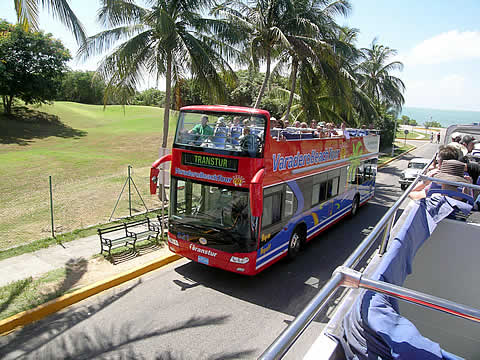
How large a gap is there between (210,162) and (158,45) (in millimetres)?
6228

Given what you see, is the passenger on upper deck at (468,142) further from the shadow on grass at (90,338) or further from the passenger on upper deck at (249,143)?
the shadow on grass at (90,338)

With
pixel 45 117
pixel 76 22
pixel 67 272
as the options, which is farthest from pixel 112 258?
pixel 45 117

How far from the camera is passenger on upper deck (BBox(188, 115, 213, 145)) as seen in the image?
772 cm

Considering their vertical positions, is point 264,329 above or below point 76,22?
below

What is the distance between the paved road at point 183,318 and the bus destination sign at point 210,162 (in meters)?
2.74

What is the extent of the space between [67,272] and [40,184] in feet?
36.5

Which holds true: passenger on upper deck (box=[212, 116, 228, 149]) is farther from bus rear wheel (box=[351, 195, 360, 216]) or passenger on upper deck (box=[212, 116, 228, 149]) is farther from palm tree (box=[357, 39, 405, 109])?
palm tree (box=[357, 39, 405, 109])

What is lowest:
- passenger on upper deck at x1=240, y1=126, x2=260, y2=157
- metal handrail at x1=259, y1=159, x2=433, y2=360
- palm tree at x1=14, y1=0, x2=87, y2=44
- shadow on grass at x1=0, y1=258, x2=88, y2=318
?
shadow on grass at x1=0, y1=258, x2=88, y2=318

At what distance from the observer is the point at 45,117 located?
39.2 metres

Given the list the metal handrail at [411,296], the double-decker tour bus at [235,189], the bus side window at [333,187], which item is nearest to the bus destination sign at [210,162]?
the double-decker tour bus at [235,189]

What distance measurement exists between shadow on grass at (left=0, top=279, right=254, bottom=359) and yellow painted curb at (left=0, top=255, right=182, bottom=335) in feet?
0.48

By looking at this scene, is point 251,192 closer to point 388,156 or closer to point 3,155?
point 3,155

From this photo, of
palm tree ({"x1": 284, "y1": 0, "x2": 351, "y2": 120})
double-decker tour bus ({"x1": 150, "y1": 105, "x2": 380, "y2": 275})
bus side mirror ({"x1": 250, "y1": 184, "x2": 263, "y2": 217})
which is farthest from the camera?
palm tree ({"x1": 284, "y1": 0, "x2": 351, "y2": 120})

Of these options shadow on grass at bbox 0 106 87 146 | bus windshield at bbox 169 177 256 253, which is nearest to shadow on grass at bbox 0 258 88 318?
bus windshield at bbox 169 177 256 253
